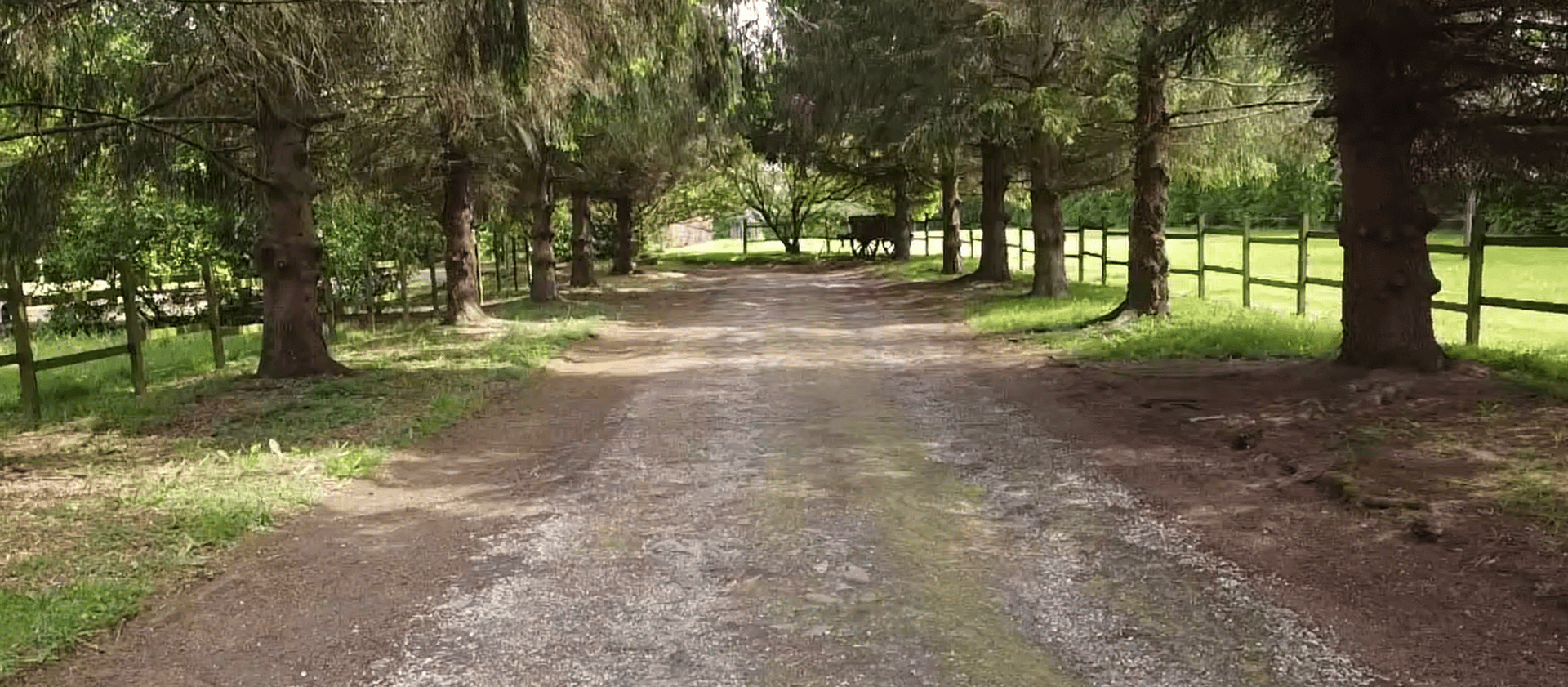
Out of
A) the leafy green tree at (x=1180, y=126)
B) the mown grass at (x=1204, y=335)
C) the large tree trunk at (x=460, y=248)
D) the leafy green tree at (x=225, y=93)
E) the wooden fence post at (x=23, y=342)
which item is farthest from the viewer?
the large tree trunk at (x=460, y=248)

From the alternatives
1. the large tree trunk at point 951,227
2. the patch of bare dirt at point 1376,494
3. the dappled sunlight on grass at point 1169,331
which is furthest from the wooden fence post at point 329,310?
the large tree trunk at point 951,227

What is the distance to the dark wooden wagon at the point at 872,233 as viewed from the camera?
36.2 m

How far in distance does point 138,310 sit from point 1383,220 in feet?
37.2

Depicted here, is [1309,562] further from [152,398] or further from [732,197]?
[732,197]

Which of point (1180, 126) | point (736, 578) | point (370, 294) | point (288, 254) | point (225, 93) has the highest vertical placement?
point (225, 93)

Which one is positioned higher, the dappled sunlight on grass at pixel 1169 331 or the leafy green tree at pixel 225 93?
the leafy green tree at pixel 225 93

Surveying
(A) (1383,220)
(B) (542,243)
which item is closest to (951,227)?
(B) (542,243)

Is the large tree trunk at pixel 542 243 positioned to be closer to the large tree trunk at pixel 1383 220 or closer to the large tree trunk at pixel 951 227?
the large tree trunk at pixel 951 227

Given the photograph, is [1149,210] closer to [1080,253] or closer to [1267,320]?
[1267,320]

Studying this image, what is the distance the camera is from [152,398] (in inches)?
394

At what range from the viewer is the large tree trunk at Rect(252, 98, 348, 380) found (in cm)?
1041

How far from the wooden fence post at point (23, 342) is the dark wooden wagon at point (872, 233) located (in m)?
27.8

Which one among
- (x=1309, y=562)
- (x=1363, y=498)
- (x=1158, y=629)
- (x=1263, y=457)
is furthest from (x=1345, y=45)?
(x=1158, y=629)

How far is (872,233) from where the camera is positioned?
121 feet
